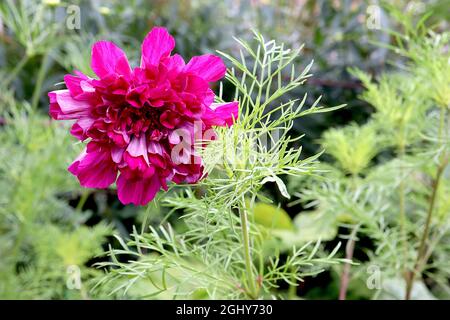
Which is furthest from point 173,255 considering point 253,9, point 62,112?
point 253,9

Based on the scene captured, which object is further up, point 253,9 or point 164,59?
point 253,9

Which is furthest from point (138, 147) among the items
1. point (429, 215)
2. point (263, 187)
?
point (263, 187)

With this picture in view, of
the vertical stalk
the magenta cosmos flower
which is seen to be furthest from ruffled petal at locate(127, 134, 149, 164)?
the vertical stalk

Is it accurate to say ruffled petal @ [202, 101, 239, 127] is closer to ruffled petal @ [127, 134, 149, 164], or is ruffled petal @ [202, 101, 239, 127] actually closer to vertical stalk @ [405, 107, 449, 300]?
ruffled petal @ [127, 134, 149, 164]

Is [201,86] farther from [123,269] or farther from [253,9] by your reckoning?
[253,9]

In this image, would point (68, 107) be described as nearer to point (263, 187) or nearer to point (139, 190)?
point (139, 190)

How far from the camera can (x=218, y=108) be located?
0.28 meters

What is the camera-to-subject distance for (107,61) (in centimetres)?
28

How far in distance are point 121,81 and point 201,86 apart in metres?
0.04

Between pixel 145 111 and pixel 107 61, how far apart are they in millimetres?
30

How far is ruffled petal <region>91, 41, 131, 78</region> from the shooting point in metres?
0.27

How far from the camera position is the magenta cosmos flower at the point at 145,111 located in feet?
0.88

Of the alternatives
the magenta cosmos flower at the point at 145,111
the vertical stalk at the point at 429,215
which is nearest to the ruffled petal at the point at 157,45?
the magenta cosmos flower at the point at 145,111

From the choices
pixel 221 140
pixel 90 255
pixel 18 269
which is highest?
pixel 221 140
